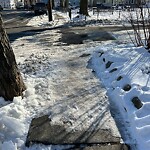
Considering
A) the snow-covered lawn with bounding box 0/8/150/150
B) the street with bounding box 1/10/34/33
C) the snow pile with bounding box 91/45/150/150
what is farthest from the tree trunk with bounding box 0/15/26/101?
the street with bounding box 1/10/34/33

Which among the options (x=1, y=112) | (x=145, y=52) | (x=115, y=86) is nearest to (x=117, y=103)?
(x=115, y=86)

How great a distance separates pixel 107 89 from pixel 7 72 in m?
2.13

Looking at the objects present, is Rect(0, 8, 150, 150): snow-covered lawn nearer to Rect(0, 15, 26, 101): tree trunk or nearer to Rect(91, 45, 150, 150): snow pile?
Rect(91, 45, 150, 150): snow pile

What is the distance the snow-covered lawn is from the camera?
439 centimetres

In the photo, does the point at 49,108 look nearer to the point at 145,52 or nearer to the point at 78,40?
the point at 145,52

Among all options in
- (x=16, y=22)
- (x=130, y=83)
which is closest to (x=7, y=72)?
(x=130, y=83)

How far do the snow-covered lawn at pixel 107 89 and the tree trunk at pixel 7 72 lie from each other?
0.59ft

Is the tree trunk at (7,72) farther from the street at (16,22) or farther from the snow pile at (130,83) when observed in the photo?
the street at (16,22)

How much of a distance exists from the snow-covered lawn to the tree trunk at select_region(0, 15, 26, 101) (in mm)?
180

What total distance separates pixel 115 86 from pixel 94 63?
209cm

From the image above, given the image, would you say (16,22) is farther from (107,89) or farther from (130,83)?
(130,83)

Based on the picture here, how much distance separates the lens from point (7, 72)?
5496 millimetres

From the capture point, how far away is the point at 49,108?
536 cm

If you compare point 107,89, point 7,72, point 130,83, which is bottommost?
point 107,89
